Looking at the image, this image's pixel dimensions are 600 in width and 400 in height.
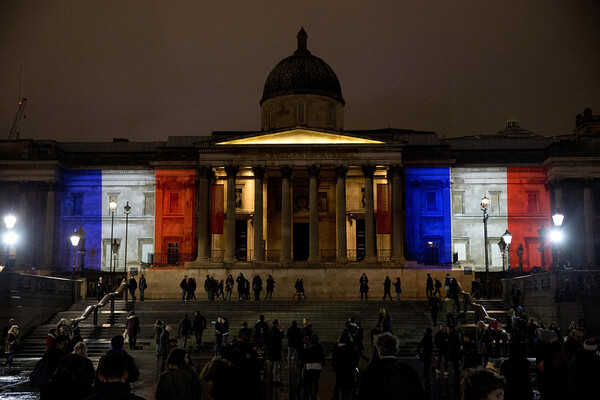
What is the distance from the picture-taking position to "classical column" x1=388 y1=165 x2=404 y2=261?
48781mm

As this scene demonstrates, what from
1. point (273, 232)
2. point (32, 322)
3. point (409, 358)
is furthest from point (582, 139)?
point (32, 322)

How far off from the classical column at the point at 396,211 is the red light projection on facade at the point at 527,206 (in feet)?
35.9

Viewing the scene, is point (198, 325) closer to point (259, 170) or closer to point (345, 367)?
point (345, 367)

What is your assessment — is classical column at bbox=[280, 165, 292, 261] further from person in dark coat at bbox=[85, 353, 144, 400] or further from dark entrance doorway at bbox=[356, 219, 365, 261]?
person in dark coat at bbox=[85, 353, 144, 400]

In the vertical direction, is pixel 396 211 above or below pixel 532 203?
below

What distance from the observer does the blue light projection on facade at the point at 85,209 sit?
56062 mm

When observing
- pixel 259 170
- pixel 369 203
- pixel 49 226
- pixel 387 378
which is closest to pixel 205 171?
pixel 259 170

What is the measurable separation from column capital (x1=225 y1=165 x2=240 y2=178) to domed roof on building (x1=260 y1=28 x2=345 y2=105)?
9.20 metres

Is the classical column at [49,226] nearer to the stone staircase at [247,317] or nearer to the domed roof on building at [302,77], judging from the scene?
the stone staircase at [247,317]

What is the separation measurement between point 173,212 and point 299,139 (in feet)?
40.6

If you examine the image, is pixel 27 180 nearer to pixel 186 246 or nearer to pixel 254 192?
pixel 186 246

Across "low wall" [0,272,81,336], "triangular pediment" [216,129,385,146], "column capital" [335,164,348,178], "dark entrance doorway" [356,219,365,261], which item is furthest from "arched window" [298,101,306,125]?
"low wall" [0,272,81,336]

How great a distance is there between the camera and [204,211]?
49.7 m

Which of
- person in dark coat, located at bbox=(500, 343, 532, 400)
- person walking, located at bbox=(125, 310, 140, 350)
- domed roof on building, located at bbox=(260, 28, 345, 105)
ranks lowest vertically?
person walking, located at bbox=(125, 310, 140, 350)
